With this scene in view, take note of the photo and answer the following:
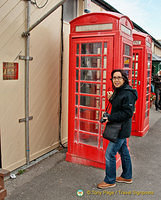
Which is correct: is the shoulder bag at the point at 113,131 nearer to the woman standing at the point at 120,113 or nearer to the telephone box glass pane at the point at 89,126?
the woman standing at the point at 120,113

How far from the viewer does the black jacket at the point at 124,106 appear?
346 centimetres

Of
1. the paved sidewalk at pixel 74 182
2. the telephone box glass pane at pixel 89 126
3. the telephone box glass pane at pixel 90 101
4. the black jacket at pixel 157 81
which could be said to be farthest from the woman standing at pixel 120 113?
the black jacket at pixel 157 81

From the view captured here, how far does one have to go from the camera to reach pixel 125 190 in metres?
3.75

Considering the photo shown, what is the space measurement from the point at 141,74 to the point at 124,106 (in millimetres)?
3325

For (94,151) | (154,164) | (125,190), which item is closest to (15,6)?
(94,151)

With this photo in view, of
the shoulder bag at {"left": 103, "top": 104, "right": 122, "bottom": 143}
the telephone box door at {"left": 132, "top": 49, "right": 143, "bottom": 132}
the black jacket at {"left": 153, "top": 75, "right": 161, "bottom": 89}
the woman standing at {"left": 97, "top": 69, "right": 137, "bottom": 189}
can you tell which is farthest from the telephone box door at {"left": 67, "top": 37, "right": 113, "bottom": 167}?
the black jacket at {"left": 153, "top": 75, "right": 161, "bottom": 89}

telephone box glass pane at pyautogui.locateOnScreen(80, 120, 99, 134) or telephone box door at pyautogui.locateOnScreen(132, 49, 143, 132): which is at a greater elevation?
telephone box door at pyautogui.locateOnScreen(132, 49, 143, 132)

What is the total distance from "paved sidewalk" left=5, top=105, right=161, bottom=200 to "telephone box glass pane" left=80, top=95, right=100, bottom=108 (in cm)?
121

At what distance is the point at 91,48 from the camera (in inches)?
173

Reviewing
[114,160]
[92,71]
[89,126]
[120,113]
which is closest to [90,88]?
[92,71]

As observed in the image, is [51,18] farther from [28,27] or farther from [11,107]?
[11,107]

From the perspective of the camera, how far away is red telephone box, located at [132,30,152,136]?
21.0 feet

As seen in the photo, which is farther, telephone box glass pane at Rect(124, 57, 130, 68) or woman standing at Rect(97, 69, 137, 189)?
telephone box glass pane at Rect(124, 57, 130, 68)

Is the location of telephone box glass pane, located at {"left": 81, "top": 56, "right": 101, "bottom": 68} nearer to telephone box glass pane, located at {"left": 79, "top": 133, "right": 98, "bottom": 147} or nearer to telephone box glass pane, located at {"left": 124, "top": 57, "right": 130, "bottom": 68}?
telephone box glass pane, located at {"left": 124, "top": 57, "right": 130, "bottom": 68}
